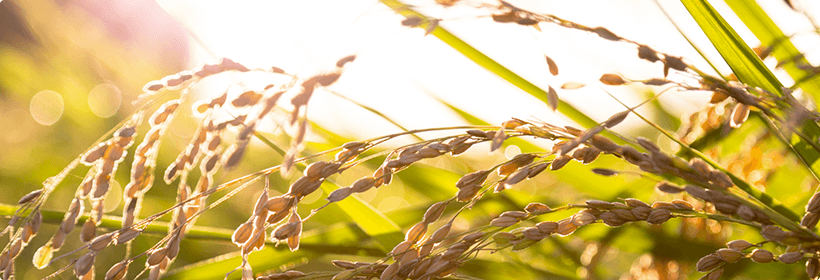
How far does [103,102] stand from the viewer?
275 cm

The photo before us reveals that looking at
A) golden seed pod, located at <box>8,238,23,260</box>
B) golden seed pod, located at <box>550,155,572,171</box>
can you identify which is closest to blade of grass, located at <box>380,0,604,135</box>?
golden seed pod, located at <box>550,155,572,171</box>

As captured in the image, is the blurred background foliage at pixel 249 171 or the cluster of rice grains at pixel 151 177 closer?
the cluster of rice grains at pixel 151 177

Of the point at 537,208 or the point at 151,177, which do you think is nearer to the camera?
the point at 537,208

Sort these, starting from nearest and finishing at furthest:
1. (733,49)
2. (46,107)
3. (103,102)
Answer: (733,49), (103,102), (46,107)

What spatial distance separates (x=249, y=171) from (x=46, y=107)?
1.96 m

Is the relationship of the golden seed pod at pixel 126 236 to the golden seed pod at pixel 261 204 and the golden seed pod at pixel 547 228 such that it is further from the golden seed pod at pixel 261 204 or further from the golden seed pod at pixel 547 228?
the golden seed pod at pixel 547 228

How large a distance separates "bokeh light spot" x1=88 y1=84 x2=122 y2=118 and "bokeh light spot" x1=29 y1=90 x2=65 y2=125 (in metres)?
0.49

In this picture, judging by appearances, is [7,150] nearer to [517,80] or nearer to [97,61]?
[97,61]

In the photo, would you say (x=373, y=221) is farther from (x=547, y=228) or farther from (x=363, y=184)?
(x=547, y=228)

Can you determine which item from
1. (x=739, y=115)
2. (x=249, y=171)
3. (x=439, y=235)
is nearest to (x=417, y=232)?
(x=439, y=235)

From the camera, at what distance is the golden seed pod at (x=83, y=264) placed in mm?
605

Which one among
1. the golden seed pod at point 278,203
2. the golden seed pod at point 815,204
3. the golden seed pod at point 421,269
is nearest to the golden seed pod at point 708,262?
the golden seed pod at point 815,204

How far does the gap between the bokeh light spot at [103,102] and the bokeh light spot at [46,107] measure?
1.61 feet

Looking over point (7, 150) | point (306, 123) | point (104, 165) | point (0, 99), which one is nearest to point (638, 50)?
point (306, 123)
